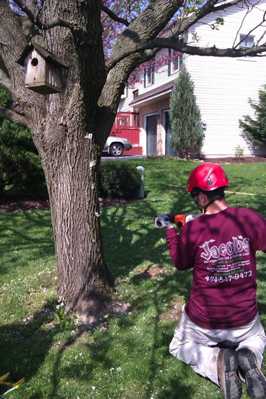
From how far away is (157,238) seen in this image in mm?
7023

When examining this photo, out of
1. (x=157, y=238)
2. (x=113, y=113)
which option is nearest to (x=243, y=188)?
(x=157, y=238)

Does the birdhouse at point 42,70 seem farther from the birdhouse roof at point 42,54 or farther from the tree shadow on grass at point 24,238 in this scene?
the tree shadow on grass at point 24,238

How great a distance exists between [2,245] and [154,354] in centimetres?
390

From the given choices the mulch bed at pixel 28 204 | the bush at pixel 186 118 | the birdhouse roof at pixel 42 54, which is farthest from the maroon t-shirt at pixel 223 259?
the bush at pixel 186 118

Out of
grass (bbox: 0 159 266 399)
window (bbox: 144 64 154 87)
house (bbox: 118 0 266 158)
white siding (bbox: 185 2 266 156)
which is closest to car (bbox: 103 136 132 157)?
house (bbox: 118 0 266 158)

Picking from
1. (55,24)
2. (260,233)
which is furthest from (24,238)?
(260,233)

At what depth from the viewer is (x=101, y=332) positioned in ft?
13.7

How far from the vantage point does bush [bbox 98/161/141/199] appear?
10443mm

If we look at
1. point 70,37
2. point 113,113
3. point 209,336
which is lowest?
point 209,336

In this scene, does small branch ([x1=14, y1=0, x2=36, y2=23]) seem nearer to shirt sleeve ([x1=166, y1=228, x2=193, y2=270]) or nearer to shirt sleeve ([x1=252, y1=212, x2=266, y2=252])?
shirt sleeve ([x1=166, y1=228, x2=193, y2=270])

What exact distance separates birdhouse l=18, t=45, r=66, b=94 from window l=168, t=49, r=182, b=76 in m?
17.5

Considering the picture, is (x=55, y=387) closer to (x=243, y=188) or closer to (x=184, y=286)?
(x=184, y=286)

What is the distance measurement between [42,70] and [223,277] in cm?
210

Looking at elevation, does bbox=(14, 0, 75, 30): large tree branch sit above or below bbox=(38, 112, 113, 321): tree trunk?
above
